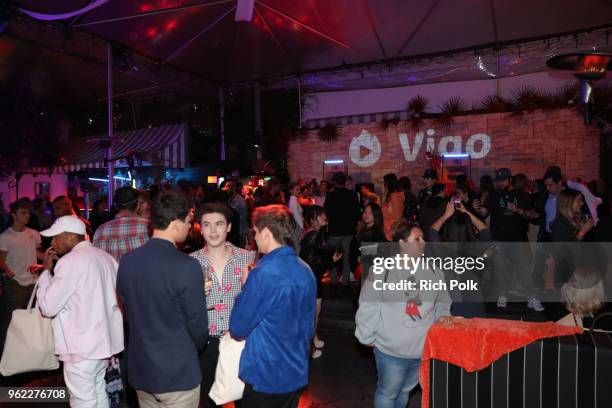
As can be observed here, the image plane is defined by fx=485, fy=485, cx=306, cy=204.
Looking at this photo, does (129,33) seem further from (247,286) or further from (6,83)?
(247,286)

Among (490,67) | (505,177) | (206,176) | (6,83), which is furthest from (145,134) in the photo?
(505,177)

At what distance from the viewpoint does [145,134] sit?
41.9ft

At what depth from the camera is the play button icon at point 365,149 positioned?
11695 millimetres

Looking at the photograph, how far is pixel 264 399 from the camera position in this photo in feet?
8.05

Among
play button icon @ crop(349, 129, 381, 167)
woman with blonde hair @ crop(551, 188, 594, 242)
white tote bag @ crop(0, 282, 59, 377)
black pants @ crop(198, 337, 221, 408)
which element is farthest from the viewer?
play button icon @ crop(349, 129, 381, 167)

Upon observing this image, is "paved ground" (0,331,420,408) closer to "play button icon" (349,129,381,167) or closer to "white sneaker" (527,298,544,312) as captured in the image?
"white sneaker" (527,298,544,312)

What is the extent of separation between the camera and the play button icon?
11695mm

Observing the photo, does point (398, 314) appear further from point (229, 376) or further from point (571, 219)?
point (571, 219)

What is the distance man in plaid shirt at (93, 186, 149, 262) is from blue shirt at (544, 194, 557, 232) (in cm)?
483

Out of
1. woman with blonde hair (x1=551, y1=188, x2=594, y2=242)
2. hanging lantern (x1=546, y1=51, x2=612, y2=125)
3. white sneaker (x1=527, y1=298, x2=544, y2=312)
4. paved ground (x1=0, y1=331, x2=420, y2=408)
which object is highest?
hanging lantern (x1=546, y1=51, x2=612, y2=125)

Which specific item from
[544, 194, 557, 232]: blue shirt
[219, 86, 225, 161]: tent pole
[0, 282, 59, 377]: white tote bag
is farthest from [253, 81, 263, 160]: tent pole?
[0, 282, 59, 377]: white tote bag

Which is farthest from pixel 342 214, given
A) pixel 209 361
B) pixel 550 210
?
pixel 209 361

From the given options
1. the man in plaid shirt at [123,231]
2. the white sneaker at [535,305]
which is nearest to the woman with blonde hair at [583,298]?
the man in plaid shirt at [123,231]

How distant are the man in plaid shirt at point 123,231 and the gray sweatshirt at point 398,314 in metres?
1.96
